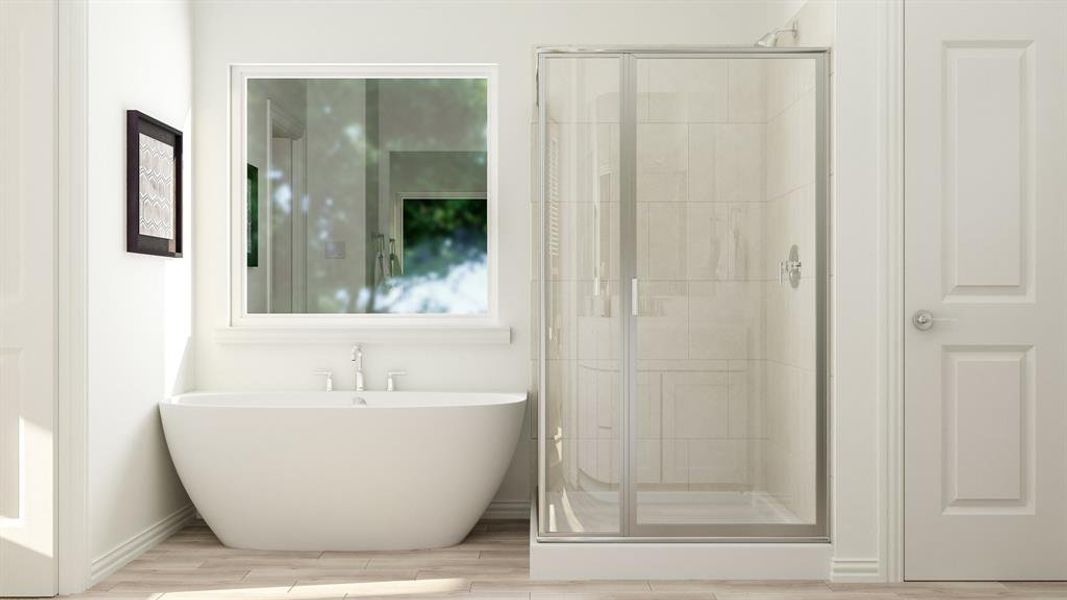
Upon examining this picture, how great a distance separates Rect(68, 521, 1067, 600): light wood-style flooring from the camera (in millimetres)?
2945

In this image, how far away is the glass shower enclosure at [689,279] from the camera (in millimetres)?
3109

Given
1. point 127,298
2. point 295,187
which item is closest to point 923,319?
point 295,187

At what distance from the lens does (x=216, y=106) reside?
401cm

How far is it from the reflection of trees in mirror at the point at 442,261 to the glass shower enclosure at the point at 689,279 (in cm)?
98

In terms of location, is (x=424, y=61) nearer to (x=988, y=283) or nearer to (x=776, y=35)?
(x=776, y=35)

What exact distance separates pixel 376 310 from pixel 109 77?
1.48 m

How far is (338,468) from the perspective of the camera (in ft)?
10.9

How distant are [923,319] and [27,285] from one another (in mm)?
3051

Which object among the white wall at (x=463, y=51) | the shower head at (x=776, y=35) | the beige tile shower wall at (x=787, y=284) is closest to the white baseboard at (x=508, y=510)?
the white wall at (x=463, y=51)

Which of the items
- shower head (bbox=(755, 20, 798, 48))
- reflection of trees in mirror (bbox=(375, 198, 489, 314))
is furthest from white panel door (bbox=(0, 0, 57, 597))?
shower head (bbox=(755, 20, 798, 48))

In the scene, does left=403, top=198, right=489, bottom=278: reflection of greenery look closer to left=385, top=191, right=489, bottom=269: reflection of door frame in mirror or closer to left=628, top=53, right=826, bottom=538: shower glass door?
left=385, top=191, right=489, bottom=269: reflection of door frame in mirror

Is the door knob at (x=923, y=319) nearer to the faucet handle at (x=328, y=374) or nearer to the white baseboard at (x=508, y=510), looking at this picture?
the white baseboard at (x=508, y=510)

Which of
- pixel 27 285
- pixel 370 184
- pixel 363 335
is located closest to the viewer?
pixel 27 285

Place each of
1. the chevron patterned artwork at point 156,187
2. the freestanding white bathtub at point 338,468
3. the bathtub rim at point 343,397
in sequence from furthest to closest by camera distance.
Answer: the bathtub rim at point 343,397 → the chevron patterned artwork at point 156,187 → the freestanding white bathtub at point 338,468
